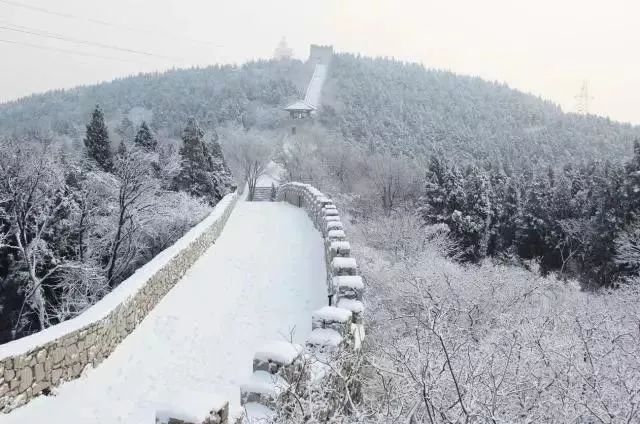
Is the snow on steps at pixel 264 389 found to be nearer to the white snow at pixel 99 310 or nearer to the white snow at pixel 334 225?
the white snow at pixel 99 310

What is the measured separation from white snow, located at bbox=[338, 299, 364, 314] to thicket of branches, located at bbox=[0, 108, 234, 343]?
12676 mm

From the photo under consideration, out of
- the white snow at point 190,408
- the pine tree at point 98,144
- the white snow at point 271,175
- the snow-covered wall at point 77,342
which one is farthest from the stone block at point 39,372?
the white snow at point 271,175

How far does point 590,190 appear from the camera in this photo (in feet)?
122

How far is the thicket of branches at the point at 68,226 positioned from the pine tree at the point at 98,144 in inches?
28.1

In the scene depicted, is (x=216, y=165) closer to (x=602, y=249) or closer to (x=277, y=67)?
(x=602, y=249)

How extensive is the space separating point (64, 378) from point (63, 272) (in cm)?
1916

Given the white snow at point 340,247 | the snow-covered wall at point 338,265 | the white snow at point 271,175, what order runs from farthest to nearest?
the white snow at point 271,175 → the white snow at point 340,247 → the snow-covered wall at point 338,265

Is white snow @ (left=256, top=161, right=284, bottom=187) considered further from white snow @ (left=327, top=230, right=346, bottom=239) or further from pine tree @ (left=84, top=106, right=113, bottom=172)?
white snow @ (left=327, top=230, right=346, bottom=239)

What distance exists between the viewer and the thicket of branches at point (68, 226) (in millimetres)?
20125

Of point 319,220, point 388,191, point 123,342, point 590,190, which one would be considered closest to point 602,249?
point 590,190

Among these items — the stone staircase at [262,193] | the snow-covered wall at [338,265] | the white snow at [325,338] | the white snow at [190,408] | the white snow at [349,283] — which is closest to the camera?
the white snow at [190,408]

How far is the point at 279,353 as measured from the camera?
4867mm

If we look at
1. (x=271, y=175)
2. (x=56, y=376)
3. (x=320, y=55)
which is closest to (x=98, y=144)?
(x=271, y=175)

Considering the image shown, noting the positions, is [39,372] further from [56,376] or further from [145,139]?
[145,139]
